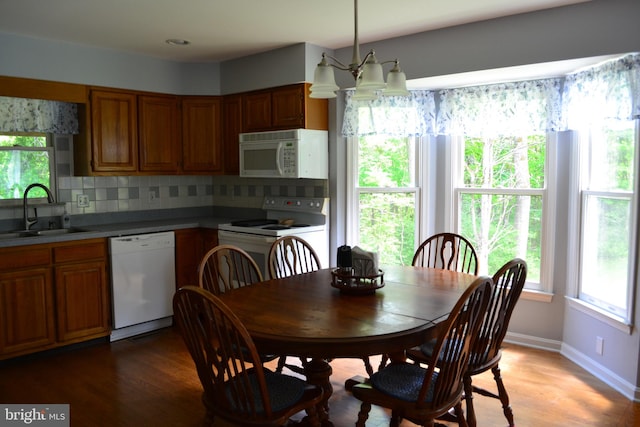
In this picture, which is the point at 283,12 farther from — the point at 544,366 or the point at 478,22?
the point at 544,366

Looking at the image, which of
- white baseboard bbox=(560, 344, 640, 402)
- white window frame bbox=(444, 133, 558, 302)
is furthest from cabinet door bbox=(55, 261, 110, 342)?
white baseboard bbox=(560, 344, 640, 402)

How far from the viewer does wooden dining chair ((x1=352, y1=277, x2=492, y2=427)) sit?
6.25ft

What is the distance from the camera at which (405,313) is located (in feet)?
7.04

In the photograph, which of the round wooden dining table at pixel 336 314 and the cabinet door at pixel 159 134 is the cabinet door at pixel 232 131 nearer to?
the cabinet door at pixel 159 134

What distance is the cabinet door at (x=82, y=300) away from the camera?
368 cm

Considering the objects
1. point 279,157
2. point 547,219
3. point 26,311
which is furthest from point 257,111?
point 547,219

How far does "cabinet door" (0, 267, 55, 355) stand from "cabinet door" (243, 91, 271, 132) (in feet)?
6.62

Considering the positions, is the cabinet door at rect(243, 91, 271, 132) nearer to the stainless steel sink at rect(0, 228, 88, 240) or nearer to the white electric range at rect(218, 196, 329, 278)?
the white electric range at rect(218, 196, 329, 278)

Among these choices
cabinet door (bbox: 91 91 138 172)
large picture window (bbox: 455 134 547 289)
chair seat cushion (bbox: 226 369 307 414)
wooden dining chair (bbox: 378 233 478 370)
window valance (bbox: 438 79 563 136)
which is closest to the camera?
chair seat cushion (bbox: 226 369 307 414)

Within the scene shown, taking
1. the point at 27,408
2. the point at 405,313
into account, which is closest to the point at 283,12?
the point at 405,313

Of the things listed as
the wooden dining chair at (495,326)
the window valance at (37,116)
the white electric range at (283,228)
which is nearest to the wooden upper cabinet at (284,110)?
the white electric range at (283,228)

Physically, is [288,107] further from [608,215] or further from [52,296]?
[608,215]

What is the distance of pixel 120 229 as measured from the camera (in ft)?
13.2

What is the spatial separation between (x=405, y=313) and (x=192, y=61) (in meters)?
3.50
